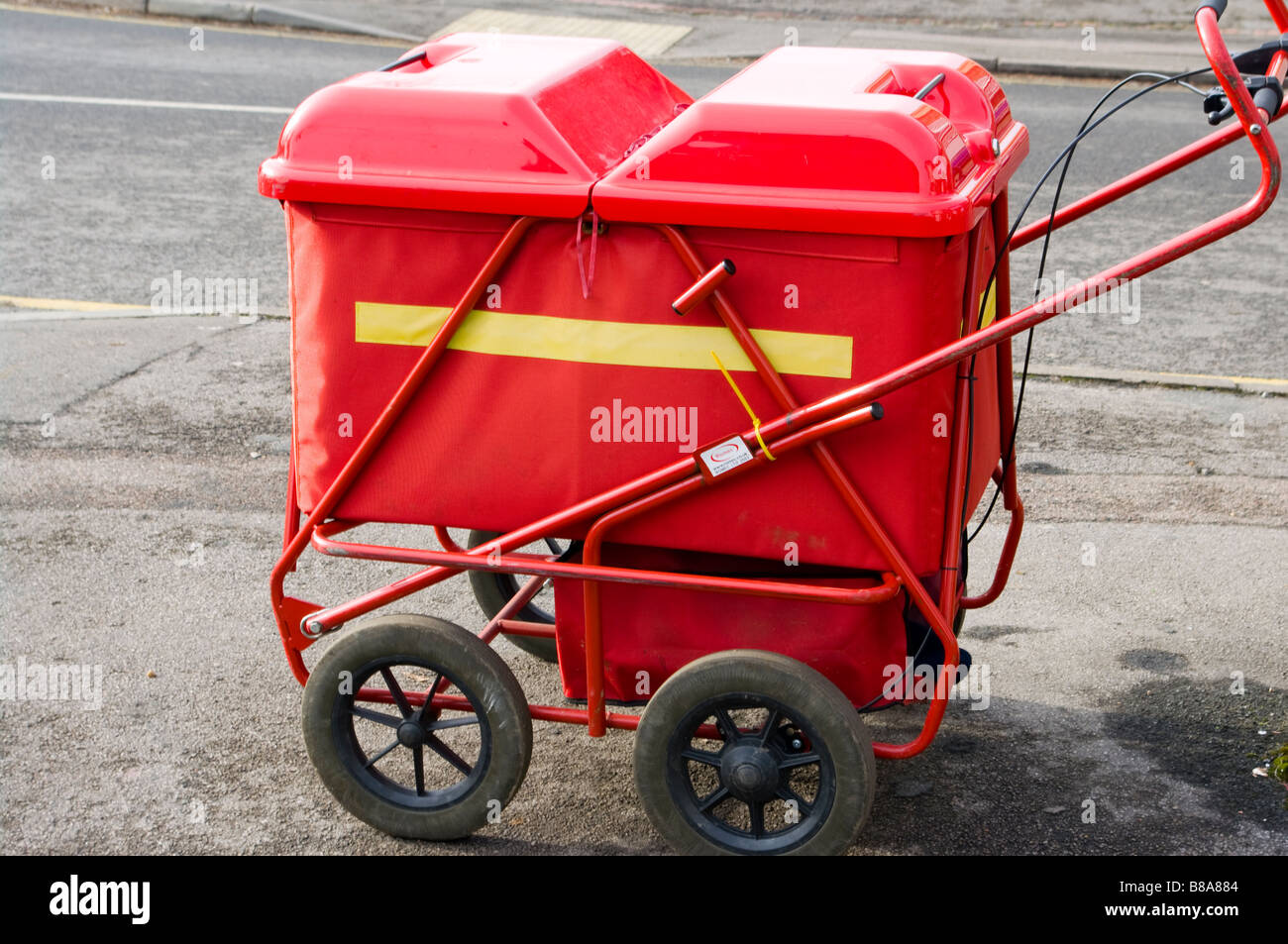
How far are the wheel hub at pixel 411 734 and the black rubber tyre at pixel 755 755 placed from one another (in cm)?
57

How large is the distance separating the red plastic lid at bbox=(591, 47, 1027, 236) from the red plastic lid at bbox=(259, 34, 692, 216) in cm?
16

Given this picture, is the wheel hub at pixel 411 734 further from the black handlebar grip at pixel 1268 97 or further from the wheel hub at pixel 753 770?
the black handlebar grip at pixel 1268 97

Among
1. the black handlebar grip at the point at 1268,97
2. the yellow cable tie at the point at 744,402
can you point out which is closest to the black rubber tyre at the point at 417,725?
the yellow cable tie at the point at 744,402

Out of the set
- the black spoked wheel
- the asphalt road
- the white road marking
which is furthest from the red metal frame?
the white road marking

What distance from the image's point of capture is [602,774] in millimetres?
3941

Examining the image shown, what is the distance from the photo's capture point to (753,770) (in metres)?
3.36

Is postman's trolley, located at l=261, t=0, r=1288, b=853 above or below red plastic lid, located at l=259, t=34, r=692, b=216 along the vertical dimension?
below

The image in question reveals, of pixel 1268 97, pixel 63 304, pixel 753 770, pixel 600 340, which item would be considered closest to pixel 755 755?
pixel 753 770

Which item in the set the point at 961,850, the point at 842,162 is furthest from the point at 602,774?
the point at 842,162

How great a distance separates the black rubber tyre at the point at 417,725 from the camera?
346 centimetres

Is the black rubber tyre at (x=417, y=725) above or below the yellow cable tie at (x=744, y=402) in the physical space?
below

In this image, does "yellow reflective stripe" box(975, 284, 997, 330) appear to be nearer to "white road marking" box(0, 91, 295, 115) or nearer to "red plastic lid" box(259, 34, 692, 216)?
"red plastic lid" box(259, 34, 692, 216)

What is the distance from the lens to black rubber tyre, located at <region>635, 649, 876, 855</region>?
3.26 metres
